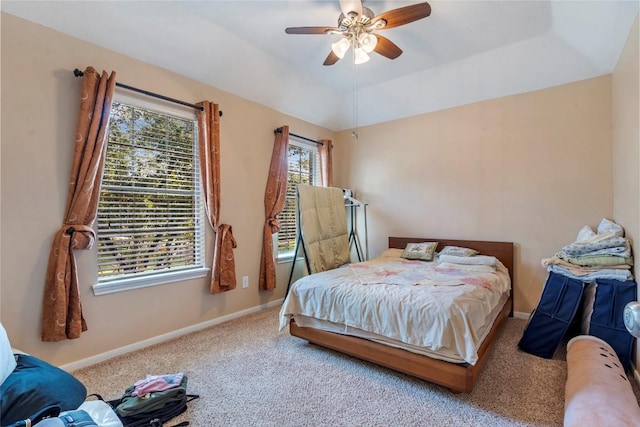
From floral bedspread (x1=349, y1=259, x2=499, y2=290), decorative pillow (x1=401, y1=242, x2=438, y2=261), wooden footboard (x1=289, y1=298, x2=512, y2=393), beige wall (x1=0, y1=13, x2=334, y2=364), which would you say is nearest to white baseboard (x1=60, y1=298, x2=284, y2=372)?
beige wall (x1=0, y1=13, x2=334, y2=364)

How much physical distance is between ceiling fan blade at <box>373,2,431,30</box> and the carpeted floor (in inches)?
101

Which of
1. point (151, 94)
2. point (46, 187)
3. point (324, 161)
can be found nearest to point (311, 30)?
point (151, 94)

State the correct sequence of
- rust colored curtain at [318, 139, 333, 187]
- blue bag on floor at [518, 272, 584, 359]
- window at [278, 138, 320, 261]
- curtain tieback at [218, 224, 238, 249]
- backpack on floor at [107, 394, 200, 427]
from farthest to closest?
rust colored curtain at [318, 139, 333, 187] → window at [278, 138, 320, 261] → curtain tieback at [218, 224, 238, 249] → blue bag on floor at [518, 272, 584, 359] → backpack on floor at [107, 394, 200, 427]

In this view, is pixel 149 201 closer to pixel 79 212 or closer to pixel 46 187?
pixel 79 212

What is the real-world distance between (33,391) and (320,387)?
156 cm

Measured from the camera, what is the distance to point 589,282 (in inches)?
98.7

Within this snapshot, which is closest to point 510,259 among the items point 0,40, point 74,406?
point 74,406

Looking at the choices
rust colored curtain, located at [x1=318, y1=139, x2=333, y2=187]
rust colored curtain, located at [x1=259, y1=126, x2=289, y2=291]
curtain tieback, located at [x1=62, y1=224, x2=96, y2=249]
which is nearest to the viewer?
curtain tieback, located at [x1=62, y1=224, x2=96, y2=249]

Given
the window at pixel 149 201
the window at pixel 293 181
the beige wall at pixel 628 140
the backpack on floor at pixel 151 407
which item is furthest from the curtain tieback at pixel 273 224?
the beige wall at pixel 628 140

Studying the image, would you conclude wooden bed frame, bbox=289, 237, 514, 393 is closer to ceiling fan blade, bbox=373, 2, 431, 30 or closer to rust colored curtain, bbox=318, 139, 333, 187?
ceiling fan blade, bbox=373, 2, 431, 30

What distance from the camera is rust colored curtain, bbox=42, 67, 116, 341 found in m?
2.17

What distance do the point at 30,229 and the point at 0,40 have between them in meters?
1.30

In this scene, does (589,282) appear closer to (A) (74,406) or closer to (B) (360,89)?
(B) (360,89)

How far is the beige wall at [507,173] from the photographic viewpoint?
312 cm
